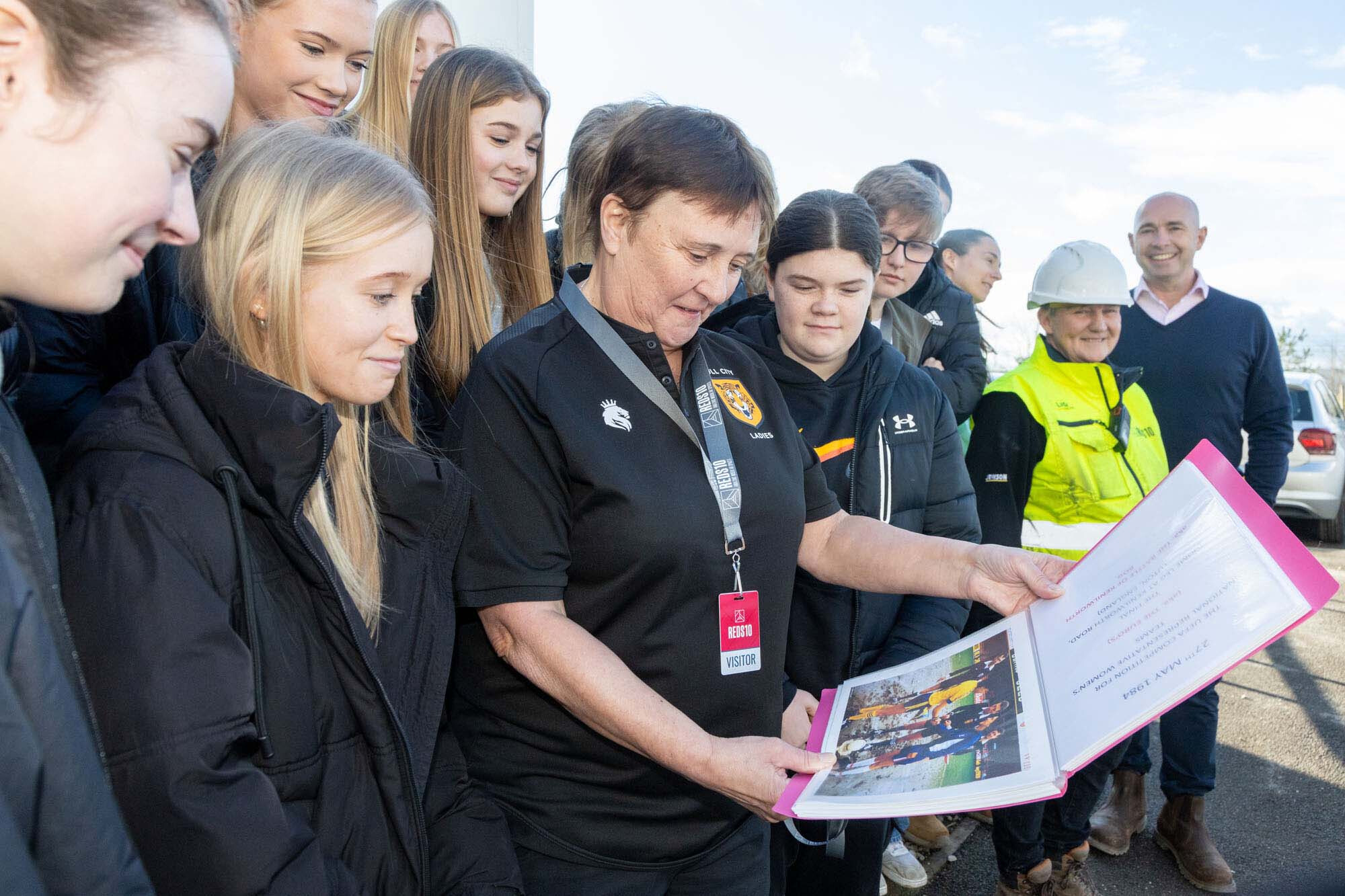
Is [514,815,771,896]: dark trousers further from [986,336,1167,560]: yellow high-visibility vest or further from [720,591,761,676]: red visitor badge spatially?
A: [986,336,1167,560]: yellow high-visibility vest

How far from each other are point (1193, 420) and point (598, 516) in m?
3.82

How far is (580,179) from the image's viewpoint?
2.87m

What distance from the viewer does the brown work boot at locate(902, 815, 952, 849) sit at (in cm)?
422

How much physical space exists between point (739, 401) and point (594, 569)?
53 cm

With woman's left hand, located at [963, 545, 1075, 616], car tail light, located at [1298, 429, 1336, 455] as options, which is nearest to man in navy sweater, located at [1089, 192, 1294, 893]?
woman's left hand, located at [963, 545, 1075, 616]

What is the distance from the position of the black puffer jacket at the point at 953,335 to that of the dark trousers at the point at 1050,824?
1.53 metres

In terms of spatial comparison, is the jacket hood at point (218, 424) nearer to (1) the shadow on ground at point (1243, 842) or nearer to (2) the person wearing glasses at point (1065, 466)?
(2) the person wearing glasses at point (1065, 466)

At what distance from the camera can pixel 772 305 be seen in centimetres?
319

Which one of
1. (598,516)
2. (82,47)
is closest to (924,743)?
(598,516)

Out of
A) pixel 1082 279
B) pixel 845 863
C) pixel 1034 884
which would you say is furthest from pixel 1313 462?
pixel 845 863

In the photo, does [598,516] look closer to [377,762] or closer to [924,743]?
[377,762]

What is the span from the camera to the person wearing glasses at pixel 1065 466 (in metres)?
3.68

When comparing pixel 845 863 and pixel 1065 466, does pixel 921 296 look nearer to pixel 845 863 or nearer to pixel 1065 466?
pixel 1065 466

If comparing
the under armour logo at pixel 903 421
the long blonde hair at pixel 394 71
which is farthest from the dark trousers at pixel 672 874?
the long blonde hair at pixel 394 71
